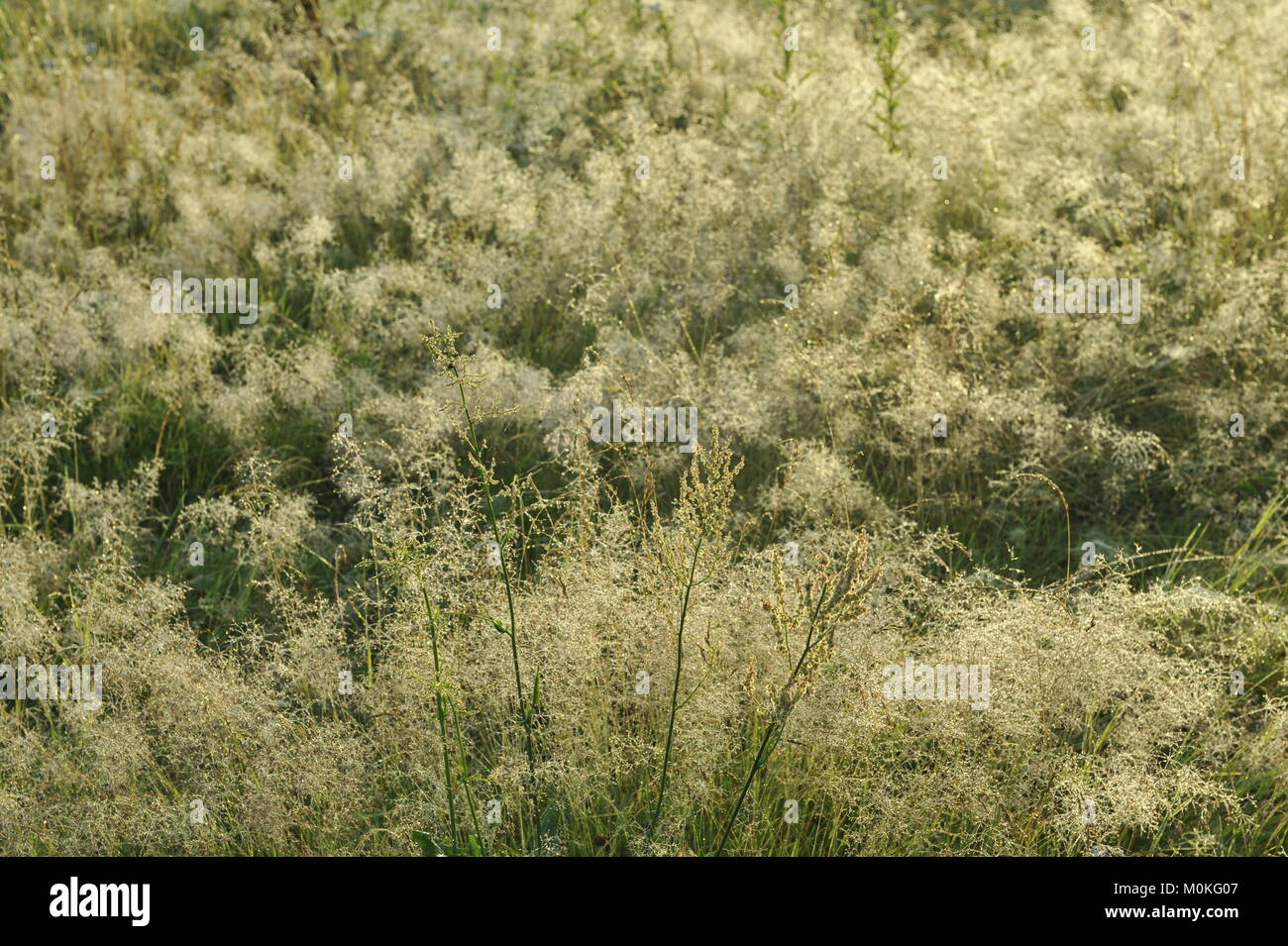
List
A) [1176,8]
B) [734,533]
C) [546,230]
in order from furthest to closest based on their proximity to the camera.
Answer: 1. [1176,8]
2. [546,230]
3. [734,533]

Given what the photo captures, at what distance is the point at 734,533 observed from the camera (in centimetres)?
368

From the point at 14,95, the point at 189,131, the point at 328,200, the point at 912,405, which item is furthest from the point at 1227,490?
the point at 14,95

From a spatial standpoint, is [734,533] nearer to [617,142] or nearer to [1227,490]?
[1227,490]

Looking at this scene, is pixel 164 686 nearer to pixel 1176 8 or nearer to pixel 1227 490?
pixel 1227 490

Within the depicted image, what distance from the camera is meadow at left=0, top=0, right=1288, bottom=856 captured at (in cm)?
282

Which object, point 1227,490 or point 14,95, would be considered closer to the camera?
point 1227,490

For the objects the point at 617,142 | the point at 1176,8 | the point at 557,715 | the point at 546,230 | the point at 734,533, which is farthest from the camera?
the point at 1176,8

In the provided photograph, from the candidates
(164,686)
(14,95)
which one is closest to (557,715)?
(164,686)

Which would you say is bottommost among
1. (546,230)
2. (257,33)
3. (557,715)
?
(557,715)

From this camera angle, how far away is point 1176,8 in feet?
18.9

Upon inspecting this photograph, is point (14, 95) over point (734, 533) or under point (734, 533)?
over

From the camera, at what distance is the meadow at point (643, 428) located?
9.25 feet

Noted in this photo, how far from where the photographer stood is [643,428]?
3748 millimetres

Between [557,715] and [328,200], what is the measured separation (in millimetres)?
2810
